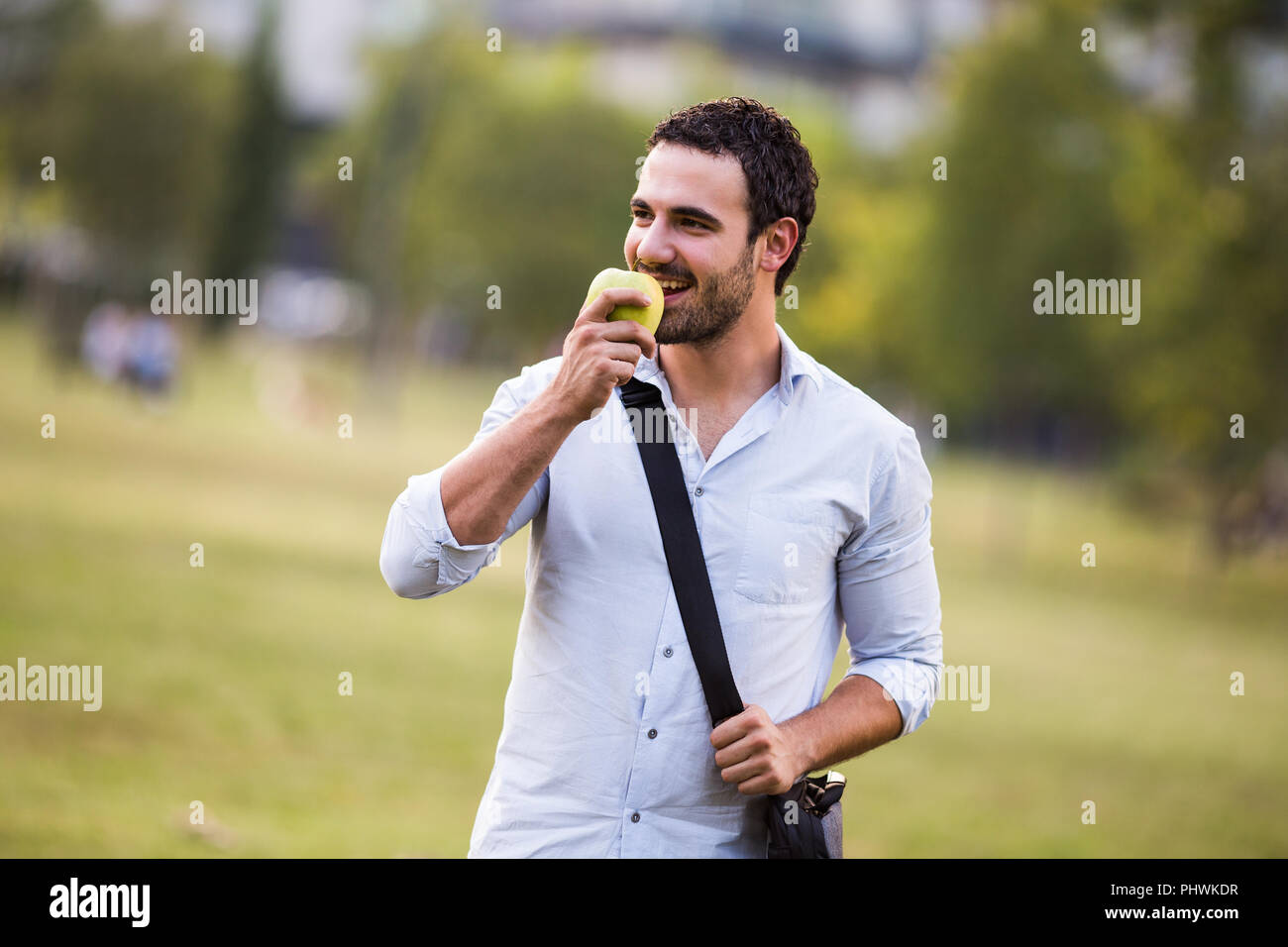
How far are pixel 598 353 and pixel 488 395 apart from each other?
5644 cm

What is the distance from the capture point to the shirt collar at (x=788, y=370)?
355cm

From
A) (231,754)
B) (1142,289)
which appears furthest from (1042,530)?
(231,754)

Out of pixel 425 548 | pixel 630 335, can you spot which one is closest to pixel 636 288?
pixel 630 335

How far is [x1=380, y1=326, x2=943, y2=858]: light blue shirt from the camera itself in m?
3.28

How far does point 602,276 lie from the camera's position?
3.38 metres

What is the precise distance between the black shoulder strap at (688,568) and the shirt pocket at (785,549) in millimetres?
116

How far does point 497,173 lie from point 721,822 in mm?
50563

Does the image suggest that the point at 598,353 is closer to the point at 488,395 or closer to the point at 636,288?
the point at 636,288

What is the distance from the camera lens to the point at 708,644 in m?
3.24

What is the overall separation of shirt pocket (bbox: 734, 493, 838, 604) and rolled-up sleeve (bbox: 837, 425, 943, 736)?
0.34 ft

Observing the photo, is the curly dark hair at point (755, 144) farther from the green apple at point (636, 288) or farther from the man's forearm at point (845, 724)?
the man's forearm at point (845, 724)

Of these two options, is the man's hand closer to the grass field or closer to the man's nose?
the man's nose

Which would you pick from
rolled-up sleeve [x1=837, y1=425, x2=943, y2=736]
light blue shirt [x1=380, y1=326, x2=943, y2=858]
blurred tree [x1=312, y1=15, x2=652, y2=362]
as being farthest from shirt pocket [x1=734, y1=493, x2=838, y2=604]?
blurred tree [x1=312, y1=15, x2=652, y2=362]
